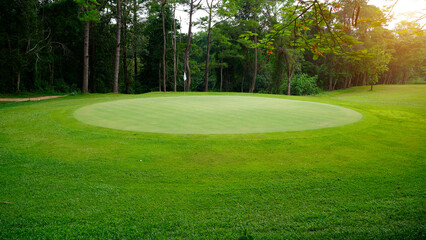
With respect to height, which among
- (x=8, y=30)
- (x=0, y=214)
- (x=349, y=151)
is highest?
(x=8, y=30)

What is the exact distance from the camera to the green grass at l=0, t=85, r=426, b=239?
7.39ft

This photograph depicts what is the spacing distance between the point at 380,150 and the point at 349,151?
0.54 meters

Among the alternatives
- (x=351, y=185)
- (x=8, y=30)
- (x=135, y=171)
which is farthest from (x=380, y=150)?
(x=8, y=30)

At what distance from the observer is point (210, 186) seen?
2977mm

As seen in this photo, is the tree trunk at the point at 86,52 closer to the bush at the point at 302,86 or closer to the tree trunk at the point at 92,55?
the tree trunk at the point at 92,55

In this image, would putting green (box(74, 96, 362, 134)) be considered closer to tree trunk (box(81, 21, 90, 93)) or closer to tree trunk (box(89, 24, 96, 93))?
tree trunk (box(81, 21, 90, 93))

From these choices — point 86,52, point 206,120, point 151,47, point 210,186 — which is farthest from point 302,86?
point 210,186

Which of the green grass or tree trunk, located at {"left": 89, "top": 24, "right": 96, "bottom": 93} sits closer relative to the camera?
the green grass

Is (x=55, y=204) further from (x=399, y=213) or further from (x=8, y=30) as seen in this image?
(x=8, y=30)

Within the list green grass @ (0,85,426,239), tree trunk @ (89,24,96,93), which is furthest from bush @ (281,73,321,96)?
green grass @ (0,85,426,239)

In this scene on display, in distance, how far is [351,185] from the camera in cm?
305

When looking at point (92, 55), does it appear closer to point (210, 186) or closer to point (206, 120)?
point (206, 120)

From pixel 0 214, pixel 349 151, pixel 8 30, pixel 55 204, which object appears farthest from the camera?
pixel 8 30

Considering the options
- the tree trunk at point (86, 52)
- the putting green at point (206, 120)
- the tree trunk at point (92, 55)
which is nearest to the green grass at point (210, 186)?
the putting green at point (206, 120)
